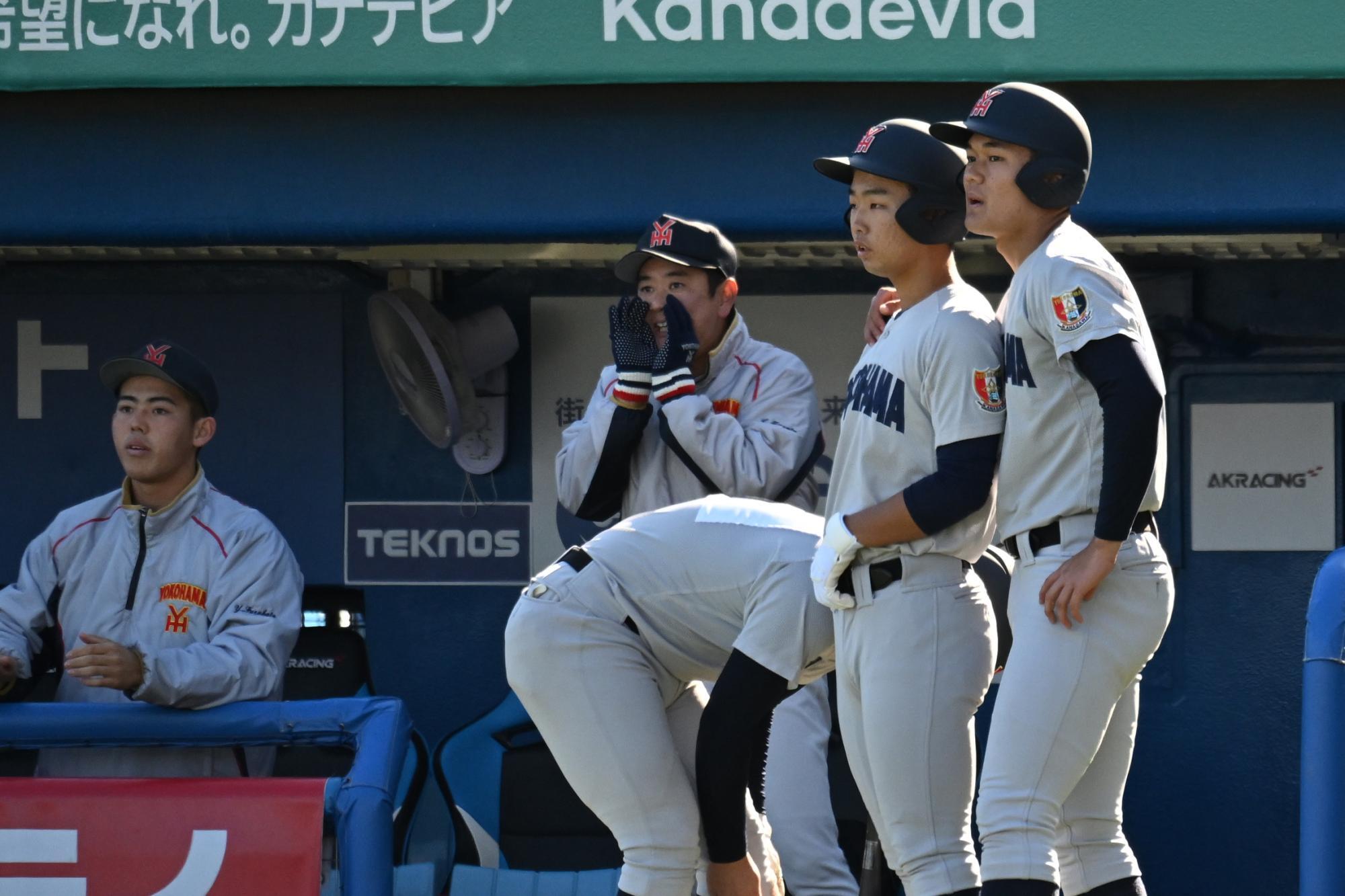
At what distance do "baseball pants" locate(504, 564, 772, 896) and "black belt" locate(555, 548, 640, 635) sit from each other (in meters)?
0.01

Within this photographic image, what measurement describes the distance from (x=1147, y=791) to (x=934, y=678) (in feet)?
7.47

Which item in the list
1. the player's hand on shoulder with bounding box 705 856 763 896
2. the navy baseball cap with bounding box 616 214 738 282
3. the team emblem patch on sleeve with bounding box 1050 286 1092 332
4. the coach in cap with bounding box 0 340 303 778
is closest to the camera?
the team emblem patch on sleeve with bounding box 1050 286 1092 332

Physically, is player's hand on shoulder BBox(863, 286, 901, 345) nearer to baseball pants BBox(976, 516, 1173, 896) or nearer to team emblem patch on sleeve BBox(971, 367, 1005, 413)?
team emblem patch on sleeve BBox(971, 367, 1005, 413)

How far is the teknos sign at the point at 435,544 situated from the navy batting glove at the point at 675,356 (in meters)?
1.33

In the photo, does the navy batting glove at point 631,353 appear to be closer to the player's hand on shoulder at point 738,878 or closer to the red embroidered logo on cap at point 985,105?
the red embroidered logo on cap at point 985,105

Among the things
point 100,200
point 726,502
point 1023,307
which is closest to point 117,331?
point 100,200

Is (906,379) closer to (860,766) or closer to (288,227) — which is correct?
(860,766)

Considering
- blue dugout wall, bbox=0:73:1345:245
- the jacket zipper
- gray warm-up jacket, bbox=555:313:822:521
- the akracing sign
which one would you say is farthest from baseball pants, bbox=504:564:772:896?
the akracing sign

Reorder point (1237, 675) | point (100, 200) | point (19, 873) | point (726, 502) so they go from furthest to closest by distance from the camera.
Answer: point (1237, 675) < point (100, 200) < point (19, 873) < point (726, 502)

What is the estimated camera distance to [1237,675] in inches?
180

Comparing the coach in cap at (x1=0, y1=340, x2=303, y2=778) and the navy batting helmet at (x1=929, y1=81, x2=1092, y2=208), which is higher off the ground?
the navy batting helmet at (x1=929, y1=81, x2=1092, y2=208)

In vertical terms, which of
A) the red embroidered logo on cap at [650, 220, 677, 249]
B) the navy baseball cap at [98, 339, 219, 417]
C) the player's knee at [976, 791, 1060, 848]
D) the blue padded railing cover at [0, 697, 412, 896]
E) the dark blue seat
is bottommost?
the dark blue seat

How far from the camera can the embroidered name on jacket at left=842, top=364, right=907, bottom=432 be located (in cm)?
267

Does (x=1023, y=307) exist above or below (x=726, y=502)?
above
